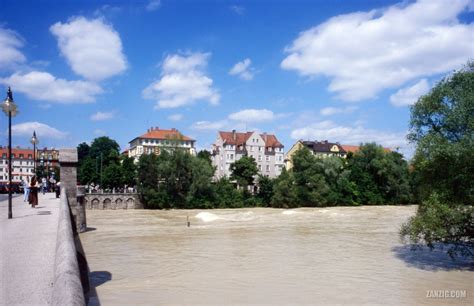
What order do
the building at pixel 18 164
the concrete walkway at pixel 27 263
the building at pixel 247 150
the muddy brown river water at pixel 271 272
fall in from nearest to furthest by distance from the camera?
1. the concrete walkway at pixel 27 263
2. the muddy brown river water at pixel 271 272
3. the building at pixel 247 150
4. the building at pixel 18 164

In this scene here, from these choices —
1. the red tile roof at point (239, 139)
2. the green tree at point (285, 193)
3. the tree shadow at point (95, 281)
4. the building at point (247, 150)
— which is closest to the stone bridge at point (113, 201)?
the green tree at point (285, 193)

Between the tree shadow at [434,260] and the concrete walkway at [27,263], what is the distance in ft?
55.1

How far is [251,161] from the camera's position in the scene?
298 feet

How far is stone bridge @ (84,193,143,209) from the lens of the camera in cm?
7444

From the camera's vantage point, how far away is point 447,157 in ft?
59.4

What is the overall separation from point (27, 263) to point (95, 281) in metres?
9.33

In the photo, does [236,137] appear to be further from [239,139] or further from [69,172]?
[69,172]

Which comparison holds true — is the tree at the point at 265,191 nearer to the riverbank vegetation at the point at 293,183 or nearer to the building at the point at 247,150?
the riverbank vegetation at the point at 293,183

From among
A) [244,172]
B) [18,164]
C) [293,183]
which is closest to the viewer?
[293,183]

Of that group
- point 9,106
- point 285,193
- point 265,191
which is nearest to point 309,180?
point 285,193

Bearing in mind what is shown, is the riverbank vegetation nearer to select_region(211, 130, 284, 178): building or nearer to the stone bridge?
the stone bridge

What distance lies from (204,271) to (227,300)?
5.13 metres

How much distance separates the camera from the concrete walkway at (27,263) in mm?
6606

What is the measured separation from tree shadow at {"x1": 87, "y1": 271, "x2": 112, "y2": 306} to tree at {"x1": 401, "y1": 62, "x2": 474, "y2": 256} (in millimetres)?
12965
